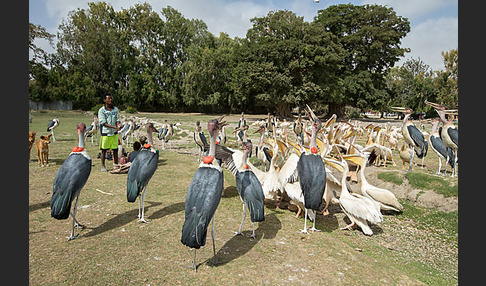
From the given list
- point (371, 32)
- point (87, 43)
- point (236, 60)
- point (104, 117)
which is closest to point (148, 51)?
point (87, 43)

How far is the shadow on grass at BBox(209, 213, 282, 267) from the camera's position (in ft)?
14.3

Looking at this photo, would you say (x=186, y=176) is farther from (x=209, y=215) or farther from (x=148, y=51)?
(x=148, y=51)

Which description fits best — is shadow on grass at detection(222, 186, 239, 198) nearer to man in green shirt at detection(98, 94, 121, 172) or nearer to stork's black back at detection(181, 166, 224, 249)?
stork's black back at detection(181, 166, 224, 249)

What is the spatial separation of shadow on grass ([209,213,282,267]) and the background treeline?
91.7ft

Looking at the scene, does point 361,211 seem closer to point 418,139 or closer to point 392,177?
point 392,177

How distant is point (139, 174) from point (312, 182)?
3326 mm

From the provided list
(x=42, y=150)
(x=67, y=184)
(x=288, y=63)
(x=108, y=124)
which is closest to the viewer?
(x=67, y=184)

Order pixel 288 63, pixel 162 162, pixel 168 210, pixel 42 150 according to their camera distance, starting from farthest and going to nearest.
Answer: pixel 288 63 < pixel 162 162 < pixel 42 150 < pixel 168 210

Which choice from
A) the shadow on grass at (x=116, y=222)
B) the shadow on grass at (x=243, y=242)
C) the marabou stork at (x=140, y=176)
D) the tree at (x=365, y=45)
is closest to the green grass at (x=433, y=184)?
the shadow on grass at (x=243, y=242)

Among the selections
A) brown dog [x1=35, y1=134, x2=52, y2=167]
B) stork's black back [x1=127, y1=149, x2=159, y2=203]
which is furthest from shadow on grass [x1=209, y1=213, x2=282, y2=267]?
brown dog [x1=35, y1=134, x2=52, y2=167]

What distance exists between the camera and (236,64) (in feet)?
140

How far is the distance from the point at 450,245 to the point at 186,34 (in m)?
49.6

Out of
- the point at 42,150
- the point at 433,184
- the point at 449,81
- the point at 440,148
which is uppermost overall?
the point at 449,81

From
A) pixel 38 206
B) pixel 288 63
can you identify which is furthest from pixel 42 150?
pixel 288 63
